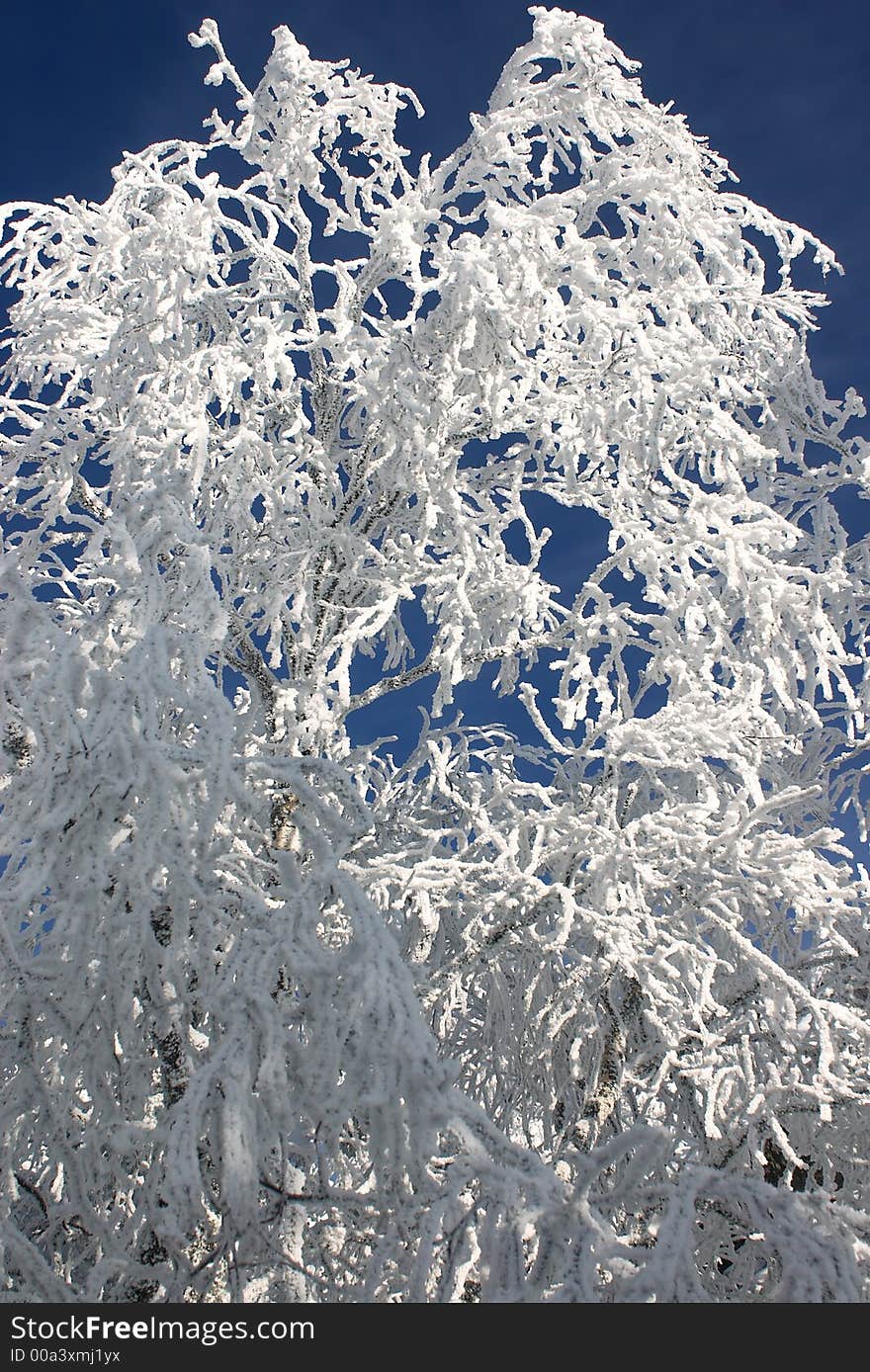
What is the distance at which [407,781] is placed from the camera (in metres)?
6.36

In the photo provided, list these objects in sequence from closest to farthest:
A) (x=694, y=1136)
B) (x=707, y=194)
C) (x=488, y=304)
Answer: (x=488, y=304), (x=694, y=1136), (x=707, y=194)

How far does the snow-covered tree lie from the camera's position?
2.78 m

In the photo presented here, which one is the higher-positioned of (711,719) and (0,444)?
(0,444)

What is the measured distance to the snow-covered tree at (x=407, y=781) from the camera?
9.11ft

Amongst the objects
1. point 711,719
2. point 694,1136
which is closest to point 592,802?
point 711,719

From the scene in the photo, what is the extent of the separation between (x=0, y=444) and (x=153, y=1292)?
473 centimetres

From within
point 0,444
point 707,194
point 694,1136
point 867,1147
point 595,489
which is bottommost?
point 867,1147

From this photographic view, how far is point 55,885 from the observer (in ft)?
10.2

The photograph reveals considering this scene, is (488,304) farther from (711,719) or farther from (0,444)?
(0,444)

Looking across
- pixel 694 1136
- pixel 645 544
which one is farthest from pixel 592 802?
pixel 694 1136

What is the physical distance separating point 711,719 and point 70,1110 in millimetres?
3294

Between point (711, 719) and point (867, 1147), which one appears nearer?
point (711, 719)

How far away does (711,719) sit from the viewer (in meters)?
4.36
